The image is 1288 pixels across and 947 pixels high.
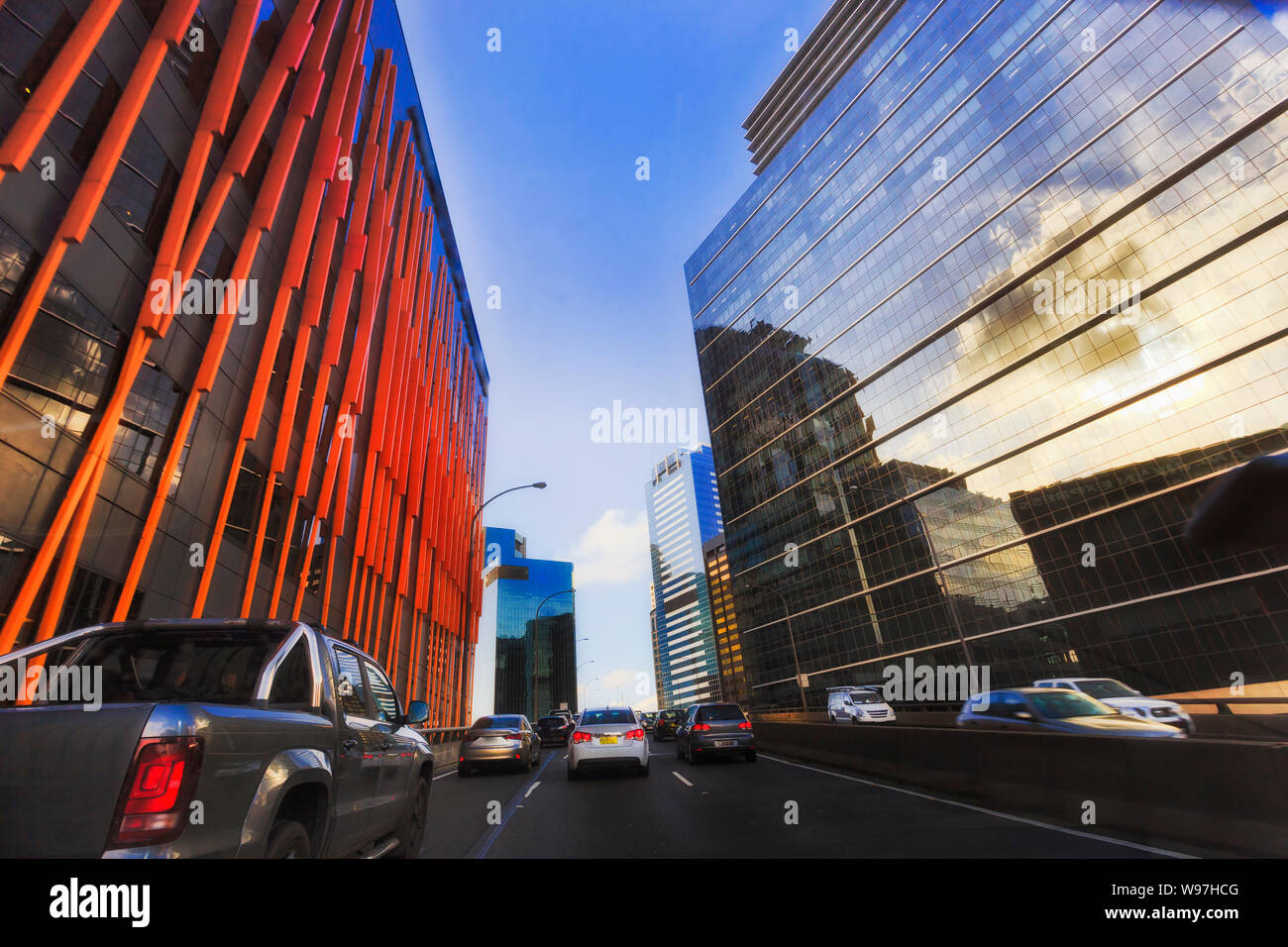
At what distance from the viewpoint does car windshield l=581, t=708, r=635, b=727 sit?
13.6 m

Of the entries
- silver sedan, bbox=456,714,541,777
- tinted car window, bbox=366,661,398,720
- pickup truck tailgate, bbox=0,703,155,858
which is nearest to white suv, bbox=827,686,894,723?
silver sedan, bbox=456,714,541,777

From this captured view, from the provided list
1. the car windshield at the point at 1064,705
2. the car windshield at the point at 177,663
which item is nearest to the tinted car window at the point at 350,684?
the car windshield at the point at 177,663

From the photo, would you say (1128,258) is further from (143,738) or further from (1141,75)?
(143,738)

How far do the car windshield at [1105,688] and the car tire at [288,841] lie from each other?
20.6m

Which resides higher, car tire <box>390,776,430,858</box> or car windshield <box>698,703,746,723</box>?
car windshield <box>698,703,746,723</box>

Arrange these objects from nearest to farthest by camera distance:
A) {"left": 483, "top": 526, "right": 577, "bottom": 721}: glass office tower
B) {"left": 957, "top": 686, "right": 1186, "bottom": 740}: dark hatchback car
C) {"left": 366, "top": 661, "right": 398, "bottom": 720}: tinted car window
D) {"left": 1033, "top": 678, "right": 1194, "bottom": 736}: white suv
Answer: {"left": 366, "top": 661, "right": 398, "bottom": 720}: tinted car window
{"left": 957, "top": 686, "right": 1186, "bottom": 740}: dark hatchback car
{"left": 1033, "top": 678, "right": 1194, "bottom": 736}: white suv
{"left": 483, "top": 526, "right": 577, "bottom": 721}: glass office tower

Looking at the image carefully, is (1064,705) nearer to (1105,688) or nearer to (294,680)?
(1105,688)

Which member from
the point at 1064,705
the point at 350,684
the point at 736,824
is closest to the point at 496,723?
the point at 736,824

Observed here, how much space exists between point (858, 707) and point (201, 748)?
30.1 m

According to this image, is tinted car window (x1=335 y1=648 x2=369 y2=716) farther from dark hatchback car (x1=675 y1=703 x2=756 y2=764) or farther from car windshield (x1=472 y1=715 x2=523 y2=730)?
dark hatchback car (x1=675 y1=703 x2=756 y2=764)

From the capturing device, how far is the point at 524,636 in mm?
122688

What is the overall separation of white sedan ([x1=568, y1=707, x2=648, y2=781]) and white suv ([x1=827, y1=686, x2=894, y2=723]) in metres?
18.2

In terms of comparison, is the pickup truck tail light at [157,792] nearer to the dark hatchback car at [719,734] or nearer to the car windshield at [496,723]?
the car windshield at [496,723]

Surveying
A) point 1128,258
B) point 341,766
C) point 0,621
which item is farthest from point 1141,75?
point 0,621
